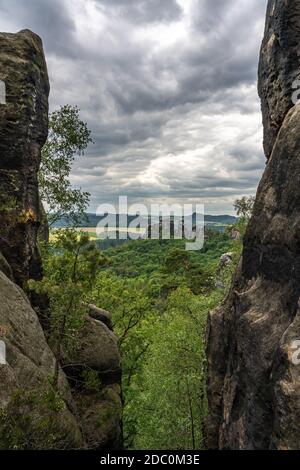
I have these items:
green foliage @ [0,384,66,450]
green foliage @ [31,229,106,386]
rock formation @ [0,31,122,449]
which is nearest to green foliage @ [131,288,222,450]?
rock formation @ [0,31,122,449]

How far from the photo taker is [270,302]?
15.4 m

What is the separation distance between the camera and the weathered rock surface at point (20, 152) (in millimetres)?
22031

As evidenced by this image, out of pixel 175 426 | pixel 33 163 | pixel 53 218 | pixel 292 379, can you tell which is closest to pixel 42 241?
pixel 53 218

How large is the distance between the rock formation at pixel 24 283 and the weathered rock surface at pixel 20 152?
6 cm

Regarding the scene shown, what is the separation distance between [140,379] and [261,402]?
27686 millimetres

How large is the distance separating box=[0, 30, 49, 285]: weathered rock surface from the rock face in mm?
12579

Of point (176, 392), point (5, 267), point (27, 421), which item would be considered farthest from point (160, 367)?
point (27, 421)

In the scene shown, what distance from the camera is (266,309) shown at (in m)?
15.4

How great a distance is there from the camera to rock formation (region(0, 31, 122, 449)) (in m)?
16.9

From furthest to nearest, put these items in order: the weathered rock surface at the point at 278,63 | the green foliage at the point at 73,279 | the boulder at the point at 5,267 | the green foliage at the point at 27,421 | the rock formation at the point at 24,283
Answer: the boulder at the point at 5,267 < the green foliage at the point at 73,279 < the rock formation at the point at 24,283 < the weathered rock surface at the point at 278,63 < the green foliage at the point at 27,421

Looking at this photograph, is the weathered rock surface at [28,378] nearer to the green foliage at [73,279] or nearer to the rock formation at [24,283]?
the rock formation at [24,283]

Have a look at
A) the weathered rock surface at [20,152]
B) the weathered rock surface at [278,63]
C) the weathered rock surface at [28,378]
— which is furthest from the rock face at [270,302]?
the weathered rock surface at [20,152]

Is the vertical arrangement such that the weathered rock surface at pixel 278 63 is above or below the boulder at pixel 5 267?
above

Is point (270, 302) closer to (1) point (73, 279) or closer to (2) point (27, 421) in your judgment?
(1) point (73, 279)
